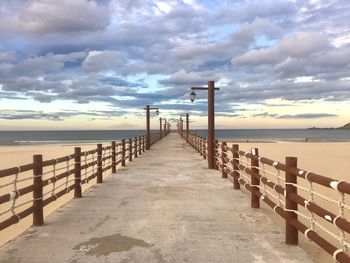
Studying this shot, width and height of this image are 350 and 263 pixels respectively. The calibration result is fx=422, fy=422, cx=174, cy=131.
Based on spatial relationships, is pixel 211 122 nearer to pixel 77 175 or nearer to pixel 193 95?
pixel 193 95

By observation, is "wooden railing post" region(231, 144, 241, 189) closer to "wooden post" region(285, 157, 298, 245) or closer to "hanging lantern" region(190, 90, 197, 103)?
"wooden post" region(285, 157, 298, 245)

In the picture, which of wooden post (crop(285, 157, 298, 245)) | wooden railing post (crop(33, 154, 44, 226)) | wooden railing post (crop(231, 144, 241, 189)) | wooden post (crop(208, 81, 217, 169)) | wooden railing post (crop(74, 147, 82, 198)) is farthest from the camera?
wooden post (crop(208, 81, 217, 169))

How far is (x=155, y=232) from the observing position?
635 centimetres

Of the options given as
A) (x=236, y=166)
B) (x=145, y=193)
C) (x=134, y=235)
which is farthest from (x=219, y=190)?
(x=134, y=235)

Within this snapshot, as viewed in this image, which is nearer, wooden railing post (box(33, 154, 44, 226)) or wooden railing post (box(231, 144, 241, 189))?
wooden railing post (box(33, 154, 44, 226))

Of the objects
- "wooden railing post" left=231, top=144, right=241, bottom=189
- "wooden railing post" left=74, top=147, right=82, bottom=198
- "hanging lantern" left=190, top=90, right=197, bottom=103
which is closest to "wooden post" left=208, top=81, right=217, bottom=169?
"hanging lantern" left=190, top=90, right=197, bottom=103

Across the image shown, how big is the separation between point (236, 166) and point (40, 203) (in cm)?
544

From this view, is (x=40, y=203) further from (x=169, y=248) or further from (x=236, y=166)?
(x=236, y=166)

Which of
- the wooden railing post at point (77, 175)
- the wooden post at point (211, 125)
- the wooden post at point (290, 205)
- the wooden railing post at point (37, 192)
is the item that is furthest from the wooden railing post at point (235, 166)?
the wooden railing post at point (37, 192)

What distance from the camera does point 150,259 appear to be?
16.6ft

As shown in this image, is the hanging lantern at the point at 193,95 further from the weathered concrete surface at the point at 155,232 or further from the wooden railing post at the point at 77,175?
the wooden railing post at the point at 77,175

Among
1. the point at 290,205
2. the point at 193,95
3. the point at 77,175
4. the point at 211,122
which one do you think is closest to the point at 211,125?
the point at 211,122

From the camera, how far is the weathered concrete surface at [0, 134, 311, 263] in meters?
5.24

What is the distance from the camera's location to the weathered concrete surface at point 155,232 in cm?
524
